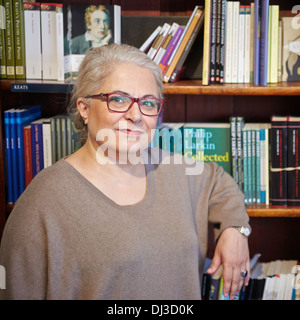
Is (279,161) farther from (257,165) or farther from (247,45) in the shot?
(247,45)

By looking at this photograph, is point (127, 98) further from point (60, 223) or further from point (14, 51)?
point (14, 51)

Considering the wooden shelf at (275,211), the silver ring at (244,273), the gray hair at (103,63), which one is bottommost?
the silver ring at (244,273)

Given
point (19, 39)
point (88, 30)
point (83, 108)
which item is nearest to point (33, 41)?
point (19, 39)

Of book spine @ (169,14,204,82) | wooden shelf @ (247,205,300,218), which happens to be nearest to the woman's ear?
book spine @ (169,14,204,82)

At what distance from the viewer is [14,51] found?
1.57 m

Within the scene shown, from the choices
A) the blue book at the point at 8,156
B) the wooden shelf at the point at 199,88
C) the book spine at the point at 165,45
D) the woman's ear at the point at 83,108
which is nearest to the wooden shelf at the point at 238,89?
the wooden shelf at the point at 199,88

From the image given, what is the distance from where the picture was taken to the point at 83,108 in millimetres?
1280

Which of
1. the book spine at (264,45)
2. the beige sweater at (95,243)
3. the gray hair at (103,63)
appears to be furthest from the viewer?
the book spine at (264,45)

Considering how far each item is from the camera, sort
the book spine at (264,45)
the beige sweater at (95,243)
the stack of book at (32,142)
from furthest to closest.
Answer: the stack of book at (32,142), the book spine at (264,45), the beige sweater at (95,243)

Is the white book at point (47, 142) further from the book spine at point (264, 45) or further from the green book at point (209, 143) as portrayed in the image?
the book spine at point (264, 45)

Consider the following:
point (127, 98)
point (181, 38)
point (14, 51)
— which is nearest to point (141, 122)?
point (127, 98)

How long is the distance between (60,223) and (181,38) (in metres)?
0.78

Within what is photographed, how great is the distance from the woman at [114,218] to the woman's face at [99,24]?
0.33 metres

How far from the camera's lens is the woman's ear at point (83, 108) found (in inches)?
50.1
